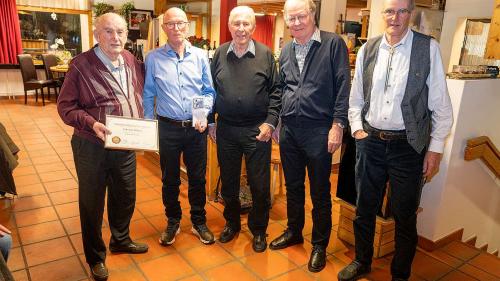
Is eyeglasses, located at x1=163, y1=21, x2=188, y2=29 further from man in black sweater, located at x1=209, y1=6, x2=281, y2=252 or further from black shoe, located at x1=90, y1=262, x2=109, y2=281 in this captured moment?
black shoe, located at x1=90, y1=262, x2=109, y2=281

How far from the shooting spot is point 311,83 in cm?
220

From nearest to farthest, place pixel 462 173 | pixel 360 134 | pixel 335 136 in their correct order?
1. pixel 360 134
2. pixel 335 136
3. pixel 462 173

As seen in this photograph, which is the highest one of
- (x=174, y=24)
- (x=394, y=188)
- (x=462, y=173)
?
(x=174, y=24)

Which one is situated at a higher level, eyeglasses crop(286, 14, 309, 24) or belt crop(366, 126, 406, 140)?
eyeglasses crop(286, 14, 309, 24)

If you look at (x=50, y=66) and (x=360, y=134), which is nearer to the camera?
(x=360, y=134)

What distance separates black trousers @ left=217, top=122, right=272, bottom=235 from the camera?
7.91 feet

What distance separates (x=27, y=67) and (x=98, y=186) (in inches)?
266

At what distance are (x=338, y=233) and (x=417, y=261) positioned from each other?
0.56 metres

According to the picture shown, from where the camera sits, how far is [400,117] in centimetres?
194

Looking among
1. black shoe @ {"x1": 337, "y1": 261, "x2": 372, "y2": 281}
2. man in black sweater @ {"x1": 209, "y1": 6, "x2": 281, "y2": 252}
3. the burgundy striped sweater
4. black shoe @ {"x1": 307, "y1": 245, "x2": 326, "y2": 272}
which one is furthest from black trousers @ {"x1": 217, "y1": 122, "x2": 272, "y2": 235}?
the burgundy striped sweater

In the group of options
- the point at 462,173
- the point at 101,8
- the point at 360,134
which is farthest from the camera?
the point at 101,8

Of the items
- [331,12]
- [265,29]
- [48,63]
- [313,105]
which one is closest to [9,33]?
[48,63]

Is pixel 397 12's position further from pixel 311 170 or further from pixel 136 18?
pixel 136 18

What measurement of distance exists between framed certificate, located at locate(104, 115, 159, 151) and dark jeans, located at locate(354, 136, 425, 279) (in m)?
1.18
